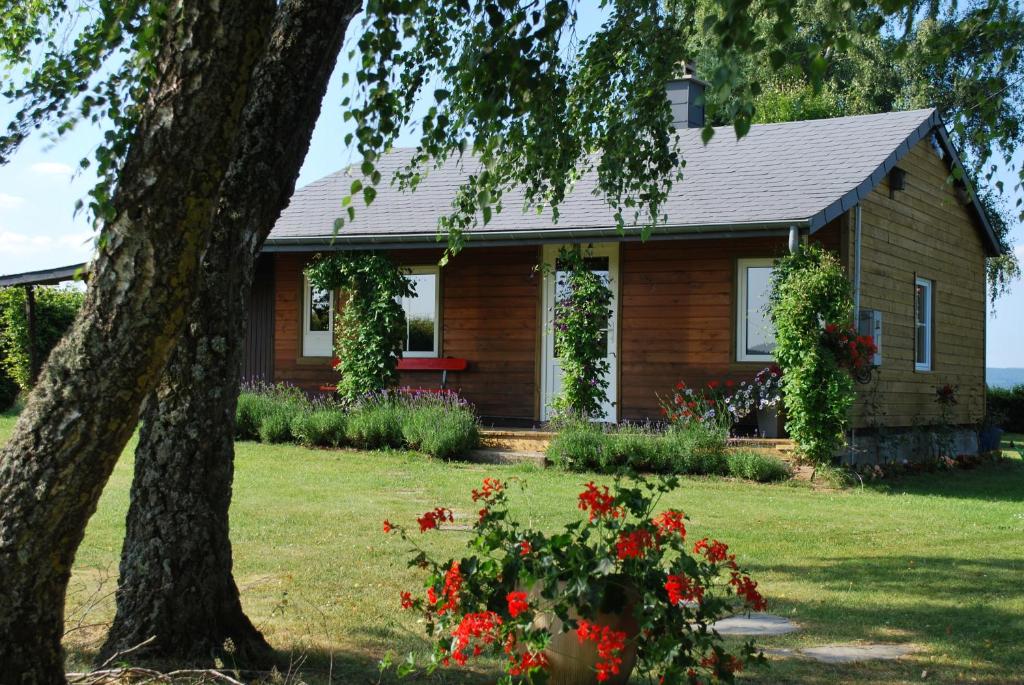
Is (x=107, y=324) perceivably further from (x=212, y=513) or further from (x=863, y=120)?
(x=863, y=120)

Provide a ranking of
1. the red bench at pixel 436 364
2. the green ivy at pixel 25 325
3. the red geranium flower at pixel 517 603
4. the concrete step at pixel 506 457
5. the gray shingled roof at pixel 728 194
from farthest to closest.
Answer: the green ivy at pixel 25 325
the red bench at pixel 436 364
the gray shingled roof at pixel 728 194
the concrete step at pixel 506 457
the red geranium flower at pixel 517 603

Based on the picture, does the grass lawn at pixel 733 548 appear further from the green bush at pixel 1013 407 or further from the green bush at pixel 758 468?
the green bush at pixel 1013 407

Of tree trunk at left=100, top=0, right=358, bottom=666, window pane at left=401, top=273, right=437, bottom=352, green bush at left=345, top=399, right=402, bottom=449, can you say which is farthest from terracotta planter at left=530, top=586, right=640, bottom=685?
window pane at left=401, top=273, right=437, bottom=352

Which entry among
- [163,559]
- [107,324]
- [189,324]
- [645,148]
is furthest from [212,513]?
[645,148]

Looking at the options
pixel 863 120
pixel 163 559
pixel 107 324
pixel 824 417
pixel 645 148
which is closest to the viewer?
pixel 107 324

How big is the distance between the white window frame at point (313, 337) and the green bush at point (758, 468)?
7410 millimetres

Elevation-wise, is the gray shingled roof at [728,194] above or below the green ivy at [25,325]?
above

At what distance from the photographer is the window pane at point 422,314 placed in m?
17.3

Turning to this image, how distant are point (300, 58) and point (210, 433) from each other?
69.3 inches

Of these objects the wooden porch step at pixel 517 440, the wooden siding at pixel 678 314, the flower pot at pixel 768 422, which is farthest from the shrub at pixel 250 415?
the flower pot at pixel 768 422

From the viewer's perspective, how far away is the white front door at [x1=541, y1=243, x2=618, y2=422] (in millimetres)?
15852

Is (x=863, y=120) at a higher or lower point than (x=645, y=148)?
higher

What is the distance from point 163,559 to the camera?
493cm

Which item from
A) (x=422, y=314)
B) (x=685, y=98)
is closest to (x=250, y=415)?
(x=422, y=314)
